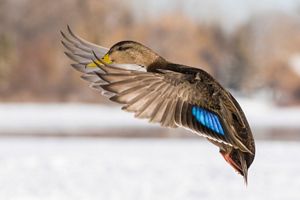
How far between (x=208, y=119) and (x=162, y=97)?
0.68ft

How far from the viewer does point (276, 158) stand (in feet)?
42.5

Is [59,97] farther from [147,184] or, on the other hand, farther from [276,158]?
[147,184]

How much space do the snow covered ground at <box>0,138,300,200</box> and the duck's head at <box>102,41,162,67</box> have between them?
15.2 feet

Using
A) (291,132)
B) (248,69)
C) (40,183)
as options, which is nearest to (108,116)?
(291,132)

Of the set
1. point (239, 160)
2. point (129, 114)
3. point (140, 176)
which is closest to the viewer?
point (239, 160)

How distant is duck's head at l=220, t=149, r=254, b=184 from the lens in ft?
9.27

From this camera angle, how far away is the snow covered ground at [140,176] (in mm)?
8547

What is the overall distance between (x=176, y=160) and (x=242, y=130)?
9353 mm

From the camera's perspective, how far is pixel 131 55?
9.93ft

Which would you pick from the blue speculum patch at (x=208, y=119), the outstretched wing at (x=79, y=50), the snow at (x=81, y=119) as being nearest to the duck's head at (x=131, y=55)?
the blue speculum patch at (x=208, y=119)

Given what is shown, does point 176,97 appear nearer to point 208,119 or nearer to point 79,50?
point 208,119

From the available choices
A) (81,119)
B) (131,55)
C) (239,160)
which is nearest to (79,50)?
(131,55)

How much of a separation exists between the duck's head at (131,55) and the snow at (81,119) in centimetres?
1451

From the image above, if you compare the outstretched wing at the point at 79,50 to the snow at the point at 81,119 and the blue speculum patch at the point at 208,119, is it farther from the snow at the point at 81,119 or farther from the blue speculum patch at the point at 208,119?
the snow at the point at 81,119
